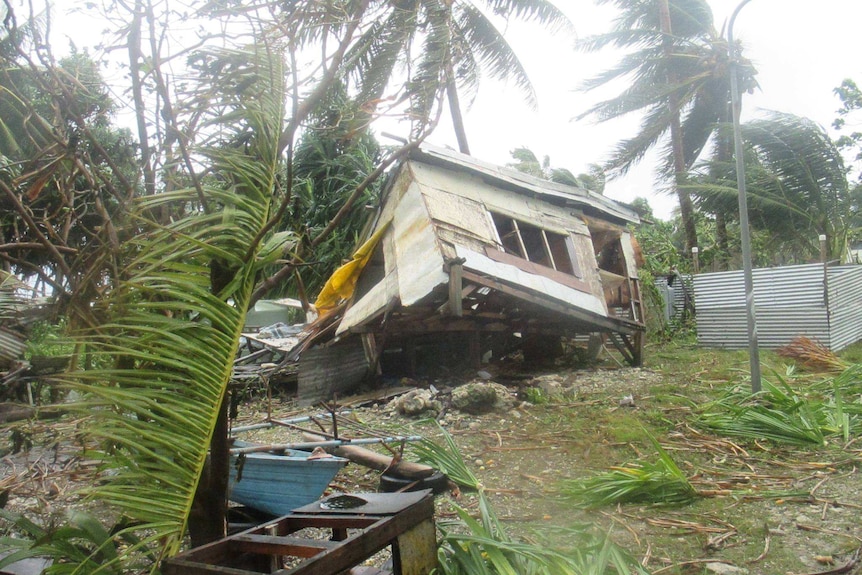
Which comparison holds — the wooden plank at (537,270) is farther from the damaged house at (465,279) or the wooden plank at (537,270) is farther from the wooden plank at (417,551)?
the wooden plank at (417,551)

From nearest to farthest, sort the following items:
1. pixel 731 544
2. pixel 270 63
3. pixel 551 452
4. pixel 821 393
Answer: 1. pixel 270 63
2. pixel 731 544
3. pixel 551 452
4. pixel 821 393

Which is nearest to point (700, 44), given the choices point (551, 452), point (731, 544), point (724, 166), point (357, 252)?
point (724, 166)

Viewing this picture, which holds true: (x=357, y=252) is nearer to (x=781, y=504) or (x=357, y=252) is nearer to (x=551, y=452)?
(x=551, y=452)

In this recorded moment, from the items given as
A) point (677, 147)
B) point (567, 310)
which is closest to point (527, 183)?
point (567, 310)

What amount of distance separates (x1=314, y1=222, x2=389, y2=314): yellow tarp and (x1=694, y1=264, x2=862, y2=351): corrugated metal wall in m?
7.51

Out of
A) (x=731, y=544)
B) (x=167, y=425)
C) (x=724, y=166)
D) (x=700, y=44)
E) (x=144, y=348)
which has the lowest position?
(x=731, y=544)

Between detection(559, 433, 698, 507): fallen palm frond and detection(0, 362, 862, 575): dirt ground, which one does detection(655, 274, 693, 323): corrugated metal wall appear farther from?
detection(559, 433, 698, 507): fallen palm frond

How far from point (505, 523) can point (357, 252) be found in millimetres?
7436

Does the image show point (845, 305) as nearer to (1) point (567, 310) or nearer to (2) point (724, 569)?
(1) point (567, 310)

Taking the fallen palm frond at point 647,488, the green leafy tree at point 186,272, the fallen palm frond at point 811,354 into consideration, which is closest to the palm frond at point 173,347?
the green leafy tree at point 186,272

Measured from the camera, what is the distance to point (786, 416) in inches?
241

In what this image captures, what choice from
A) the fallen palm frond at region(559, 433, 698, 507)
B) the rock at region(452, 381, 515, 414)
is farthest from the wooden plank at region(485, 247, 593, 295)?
the fallen palm frond at region(559, 433, 698, 507)

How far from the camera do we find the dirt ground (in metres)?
3.66

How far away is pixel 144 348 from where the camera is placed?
2.33m
